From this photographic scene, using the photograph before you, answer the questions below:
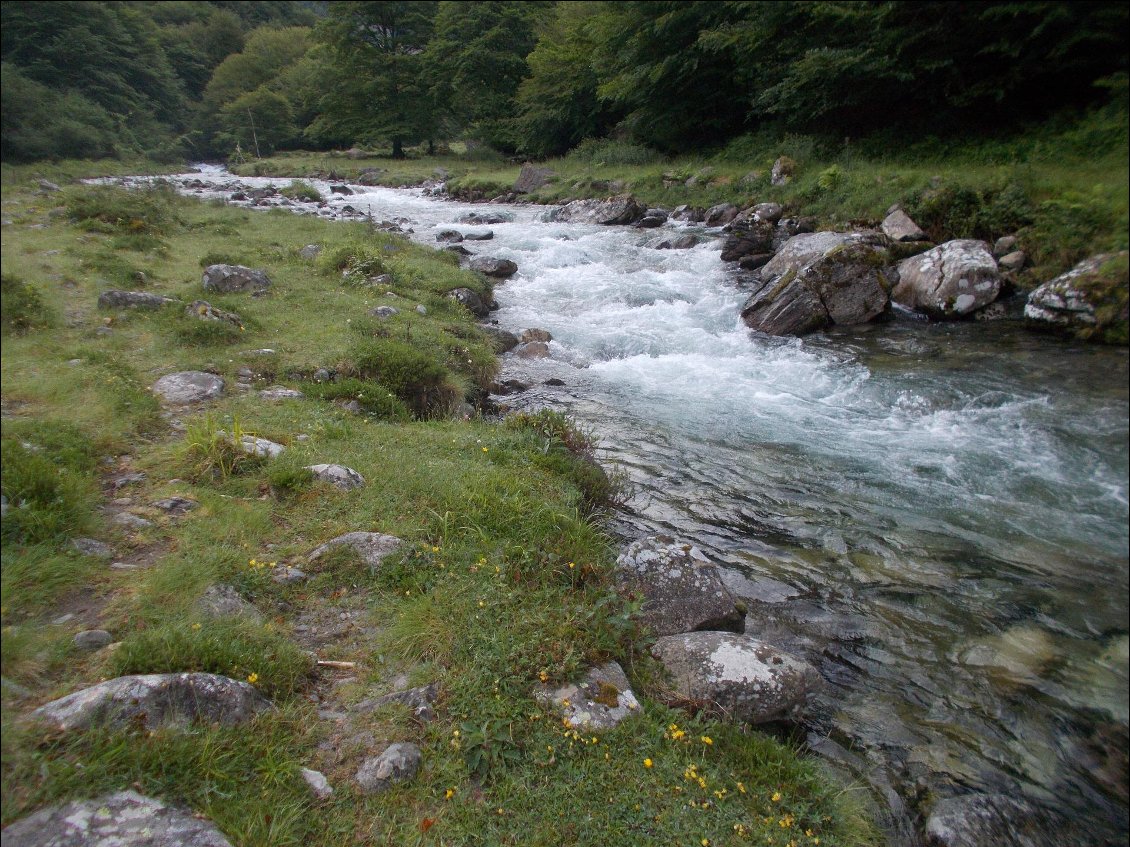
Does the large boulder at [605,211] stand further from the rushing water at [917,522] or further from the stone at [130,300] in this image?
the stone at [130,300]

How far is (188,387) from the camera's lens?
673 centimetres

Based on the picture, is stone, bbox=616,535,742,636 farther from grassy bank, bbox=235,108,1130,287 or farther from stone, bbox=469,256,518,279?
stone, bbox=469,256,518,279

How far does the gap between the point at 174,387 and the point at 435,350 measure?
3491 millimetres

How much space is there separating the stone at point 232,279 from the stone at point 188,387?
12.8 feet

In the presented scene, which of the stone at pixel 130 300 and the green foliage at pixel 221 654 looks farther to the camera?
the stone at pixel 130 300

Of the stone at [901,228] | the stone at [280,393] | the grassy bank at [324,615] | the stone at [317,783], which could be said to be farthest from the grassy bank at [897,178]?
the stone at [280,393]

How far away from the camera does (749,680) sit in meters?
3.93

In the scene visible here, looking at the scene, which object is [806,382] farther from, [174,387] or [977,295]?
[174,387]

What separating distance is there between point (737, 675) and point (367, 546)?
2749mm

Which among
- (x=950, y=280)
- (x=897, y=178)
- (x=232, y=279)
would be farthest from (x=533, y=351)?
(x=897, y=178)

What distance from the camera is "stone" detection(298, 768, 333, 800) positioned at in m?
2.90

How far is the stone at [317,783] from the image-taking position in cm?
290

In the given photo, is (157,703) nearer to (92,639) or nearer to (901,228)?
(92,639)

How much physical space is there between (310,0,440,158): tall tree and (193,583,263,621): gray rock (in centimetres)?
5086
